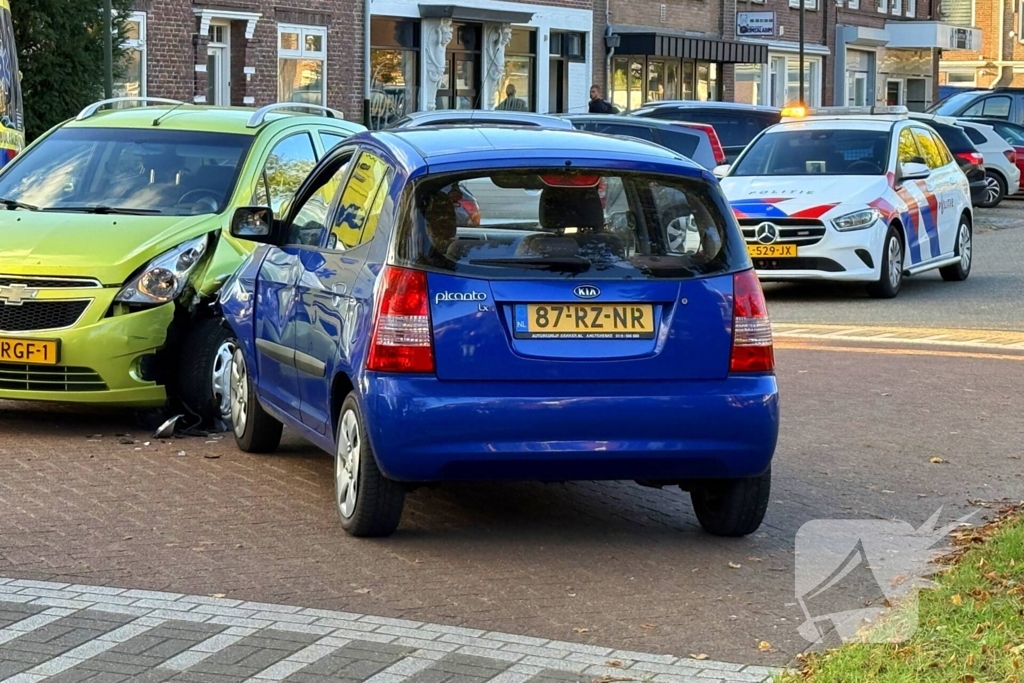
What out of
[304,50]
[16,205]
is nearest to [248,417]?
[16,205]

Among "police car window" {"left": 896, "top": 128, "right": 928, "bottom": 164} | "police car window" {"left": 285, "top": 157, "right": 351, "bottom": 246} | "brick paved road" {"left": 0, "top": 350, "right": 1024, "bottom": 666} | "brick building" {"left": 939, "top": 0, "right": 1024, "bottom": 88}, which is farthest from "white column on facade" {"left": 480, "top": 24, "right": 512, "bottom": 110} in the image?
"brick building" {"left": 939, "top": 0, "right": 1024, "bottom": 88}

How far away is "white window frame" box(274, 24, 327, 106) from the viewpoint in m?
35.5

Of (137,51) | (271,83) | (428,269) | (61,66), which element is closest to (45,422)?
(428,269)

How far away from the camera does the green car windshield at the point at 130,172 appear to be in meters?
10.4

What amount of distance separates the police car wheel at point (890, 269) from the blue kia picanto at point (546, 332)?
10.6m

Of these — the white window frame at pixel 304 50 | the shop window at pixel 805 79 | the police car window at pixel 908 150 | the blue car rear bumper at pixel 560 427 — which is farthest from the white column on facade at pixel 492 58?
the blue car rear bumper at pixel 560 427

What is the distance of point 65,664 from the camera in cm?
541

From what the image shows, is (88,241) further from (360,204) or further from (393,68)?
(393,68)

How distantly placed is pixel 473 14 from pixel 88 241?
31.5 meters

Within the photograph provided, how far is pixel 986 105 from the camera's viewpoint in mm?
43875

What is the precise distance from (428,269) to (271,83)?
29.1m

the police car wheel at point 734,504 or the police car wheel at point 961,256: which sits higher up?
the police car wheel at point 961,256

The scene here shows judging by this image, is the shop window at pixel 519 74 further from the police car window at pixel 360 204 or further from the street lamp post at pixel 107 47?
the police car window at pixel 360 204

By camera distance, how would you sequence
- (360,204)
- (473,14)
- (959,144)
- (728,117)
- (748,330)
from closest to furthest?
1. (748,330)
2. (360,204)
3. (728,117)
4. (959,144)
5. (473,14)
